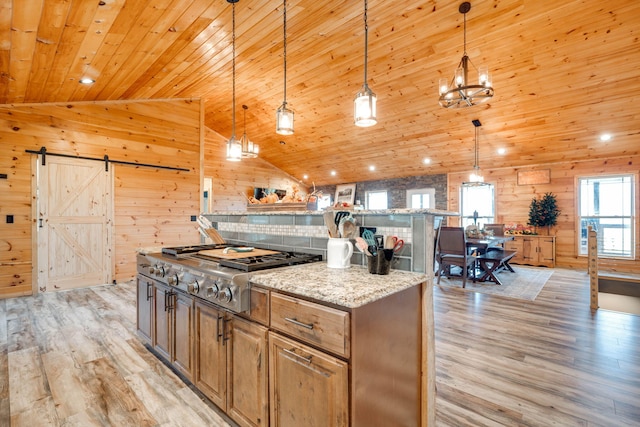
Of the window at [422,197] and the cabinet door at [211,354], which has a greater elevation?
the window at [422,197]

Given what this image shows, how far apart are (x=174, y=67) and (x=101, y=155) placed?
6.60 ft

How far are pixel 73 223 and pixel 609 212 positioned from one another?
10043 millimetres

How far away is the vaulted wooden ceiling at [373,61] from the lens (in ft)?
9.39

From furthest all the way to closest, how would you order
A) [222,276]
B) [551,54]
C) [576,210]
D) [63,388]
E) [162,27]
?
1. [576,210]
2. [551,54]
3. [162,27]
4. [63,388]
5. [222,276]

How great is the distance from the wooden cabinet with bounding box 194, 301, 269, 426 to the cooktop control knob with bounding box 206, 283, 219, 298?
11 cm

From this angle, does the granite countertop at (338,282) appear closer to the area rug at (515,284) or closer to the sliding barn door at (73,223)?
the area rug at (515,284)

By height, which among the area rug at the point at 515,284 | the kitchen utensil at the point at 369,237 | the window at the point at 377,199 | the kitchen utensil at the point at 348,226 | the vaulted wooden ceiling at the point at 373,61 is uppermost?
the vaulted wooden ceiling at the point at 373,61

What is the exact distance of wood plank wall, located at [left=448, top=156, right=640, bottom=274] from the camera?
6094 mm

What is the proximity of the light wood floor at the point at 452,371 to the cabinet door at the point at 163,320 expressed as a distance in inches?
7.9

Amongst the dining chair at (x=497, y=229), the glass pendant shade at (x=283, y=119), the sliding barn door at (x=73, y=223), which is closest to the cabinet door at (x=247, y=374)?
the glass pendant shade at (x=283, y=119)

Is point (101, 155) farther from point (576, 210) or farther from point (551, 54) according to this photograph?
point (576, 210)

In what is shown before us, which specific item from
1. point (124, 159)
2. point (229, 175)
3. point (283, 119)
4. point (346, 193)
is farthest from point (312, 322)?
point (346, 193)

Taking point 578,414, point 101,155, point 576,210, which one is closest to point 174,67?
point 101,155

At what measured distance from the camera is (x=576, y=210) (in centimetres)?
664
